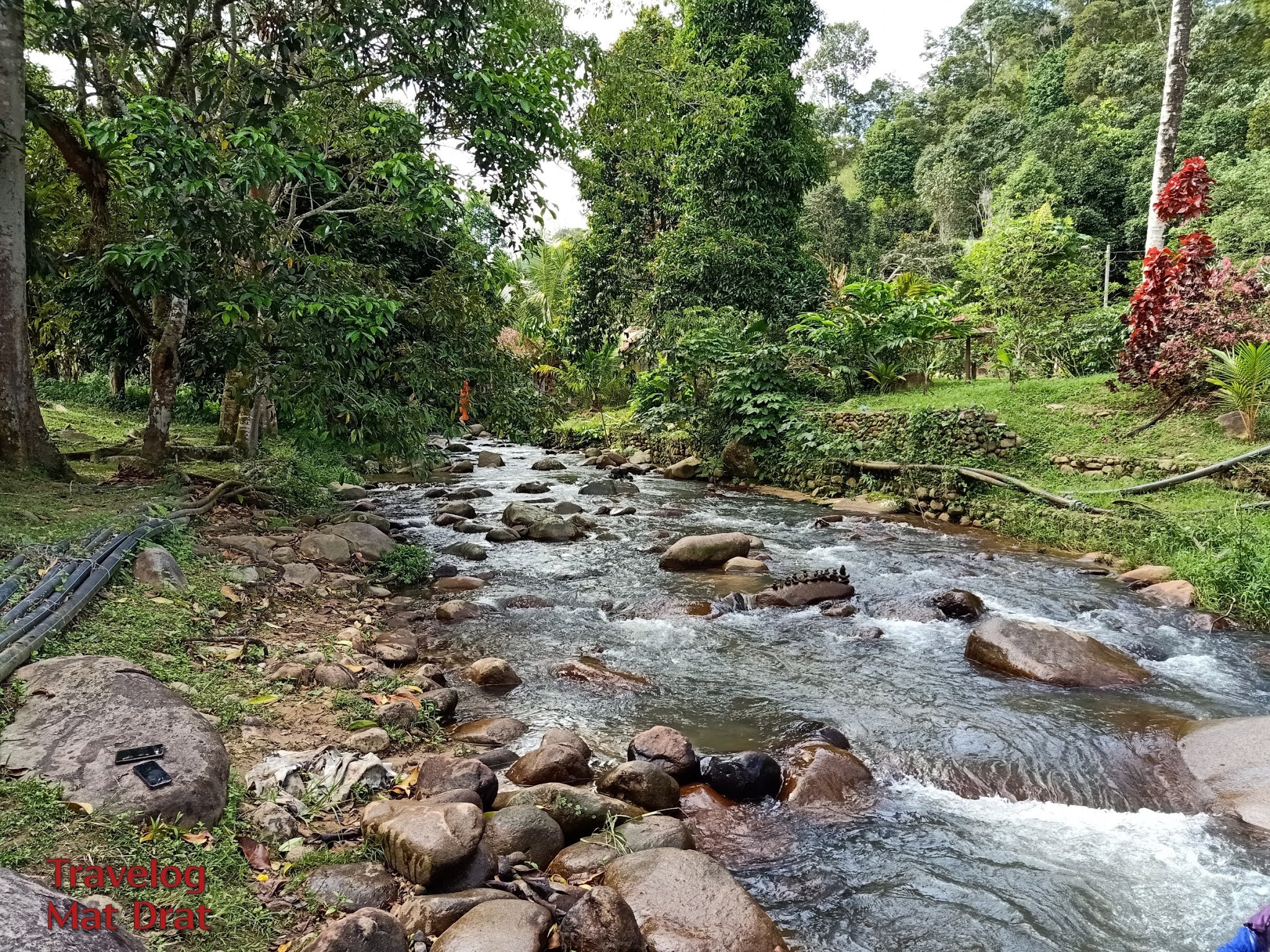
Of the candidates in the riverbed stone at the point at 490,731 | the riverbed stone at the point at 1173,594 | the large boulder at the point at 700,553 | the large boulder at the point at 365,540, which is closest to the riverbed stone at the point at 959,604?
the riverbed stone at the point at 1173,594

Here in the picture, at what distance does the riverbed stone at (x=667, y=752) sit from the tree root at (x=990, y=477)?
7582mm

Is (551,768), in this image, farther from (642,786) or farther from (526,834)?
(526,834)

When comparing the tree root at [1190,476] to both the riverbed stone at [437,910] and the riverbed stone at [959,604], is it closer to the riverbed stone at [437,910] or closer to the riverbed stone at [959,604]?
the riverbed stone at [959,604]

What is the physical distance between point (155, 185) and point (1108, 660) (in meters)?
8.30

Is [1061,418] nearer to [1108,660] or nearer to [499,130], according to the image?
[1108,660]

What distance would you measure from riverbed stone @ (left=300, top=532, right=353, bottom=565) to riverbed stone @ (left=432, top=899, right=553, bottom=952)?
5.81 meters

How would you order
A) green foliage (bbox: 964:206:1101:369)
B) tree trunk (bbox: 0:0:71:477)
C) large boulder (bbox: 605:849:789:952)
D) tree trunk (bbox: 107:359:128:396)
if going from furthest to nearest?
tree trunk (bbox: 107:359:128:396)
green foliage (bbox: 964:206:1101:369)
tree trunk (bbox: 0:0:71:477)
large boulder (bbox: 605:849:789:952)

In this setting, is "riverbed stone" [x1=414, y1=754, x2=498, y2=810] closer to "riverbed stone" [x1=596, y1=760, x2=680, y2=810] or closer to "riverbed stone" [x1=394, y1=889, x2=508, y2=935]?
"riverbed stone" [x1=596, y1=760, x2=680, y2=810]

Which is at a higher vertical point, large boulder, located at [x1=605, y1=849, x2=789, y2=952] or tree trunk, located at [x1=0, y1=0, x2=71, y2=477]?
tree trunk, located at [x1=0, y1=0, x2=71, y2=477]

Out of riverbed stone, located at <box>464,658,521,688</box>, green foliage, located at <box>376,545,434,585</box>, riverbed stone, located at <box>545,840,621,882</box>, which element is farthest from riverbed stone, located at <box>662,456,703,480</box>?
riverbed stone, located at <box>545,840,621,882</box>

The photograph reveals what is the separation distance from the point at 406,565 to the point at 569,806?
523 centimetres

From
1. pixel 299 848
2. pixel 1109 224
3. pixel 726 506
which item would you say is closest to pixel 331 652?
pixel 299 848

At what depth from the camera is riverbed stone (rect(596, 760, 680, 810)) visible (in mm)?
4027

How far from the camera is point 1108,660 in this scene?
5.91 m
